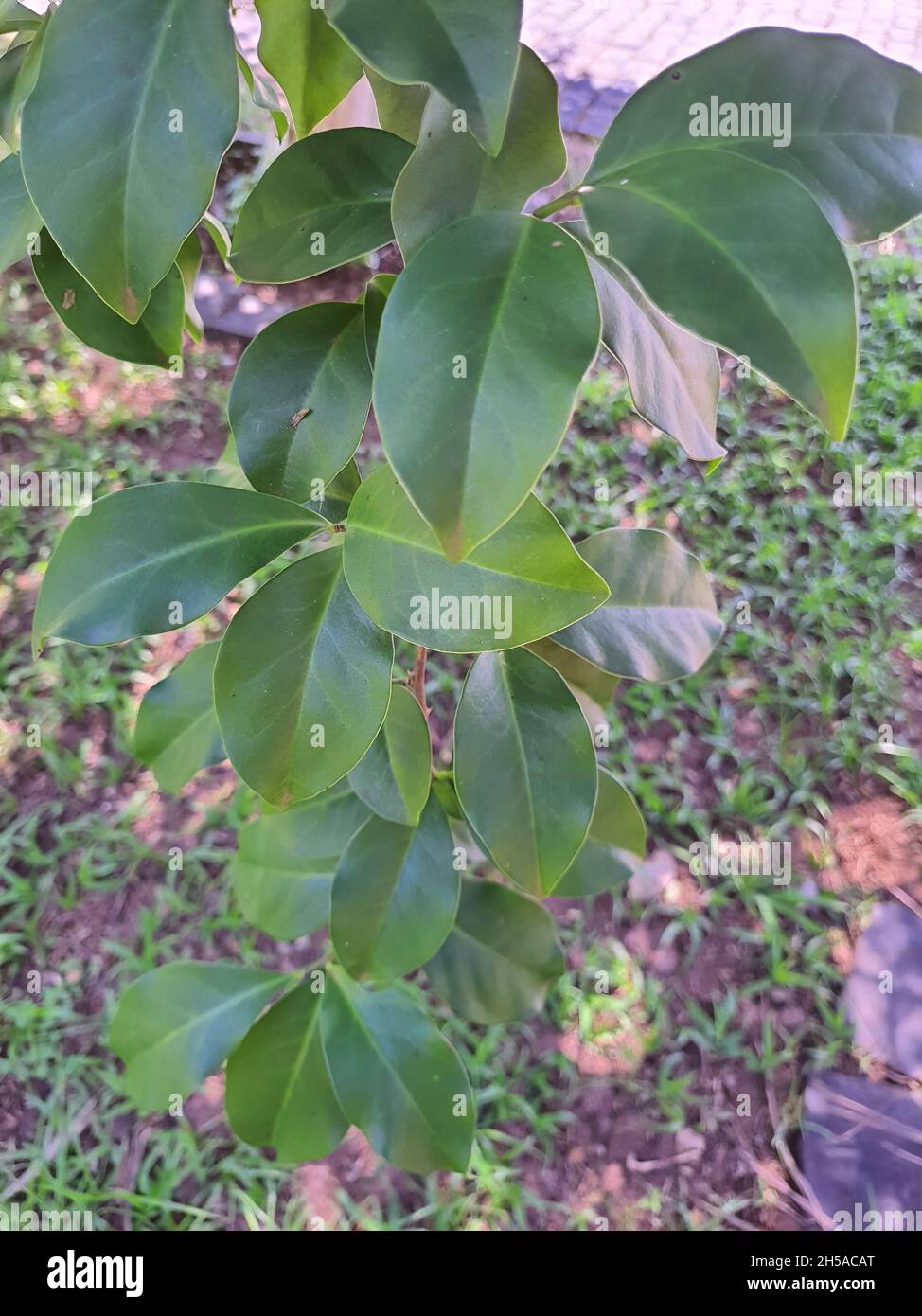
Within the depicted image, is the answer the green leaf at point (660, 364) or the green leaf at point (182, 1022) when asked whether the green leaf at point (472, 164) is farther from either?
the green leaf at point (182, 1022)

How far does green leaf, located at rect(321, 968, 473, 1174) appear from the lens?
901mm

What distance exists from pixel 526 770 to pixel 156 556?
312 mm

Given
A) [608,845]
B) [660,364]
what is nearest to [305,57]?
[660,364]

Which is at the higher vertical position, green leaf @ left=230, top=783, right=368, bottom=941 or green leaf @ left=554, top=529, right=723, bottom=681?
green leaf @ left=554, top=529, right=723, bottom=681

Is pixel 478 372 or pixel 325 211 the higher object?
pixel 325 211

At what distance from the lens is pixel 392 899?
32.7 inches

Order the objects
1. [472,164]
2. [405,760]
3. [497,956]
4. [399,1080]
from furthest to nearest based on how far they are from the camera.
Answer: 1. [497,956]
2. [399,1080]
3. [405,760]
4. [472,164]

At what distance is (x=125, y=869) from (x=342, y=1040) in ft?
2.81

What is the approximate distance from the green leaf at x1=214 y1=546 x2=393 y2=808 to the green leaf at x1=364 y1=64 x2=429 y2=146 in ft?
1.04

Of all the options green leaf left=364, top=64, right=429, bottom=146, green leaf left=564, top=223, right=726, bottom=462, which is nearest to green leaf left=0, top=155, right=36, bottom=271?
green leaf left=364, top=64, right=429, bottom=146

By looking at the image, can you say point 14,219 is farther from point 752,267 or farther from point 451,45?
point 752,267

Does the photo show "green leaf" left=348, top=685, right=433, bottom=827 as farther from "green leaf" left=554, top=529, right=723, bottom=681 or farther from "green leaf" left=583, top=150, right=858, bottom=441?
"green leaf" left=583, top=150, right=858, bottom=441

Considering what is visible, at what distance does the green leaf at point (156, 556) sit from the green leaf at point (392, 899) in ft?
1.06
